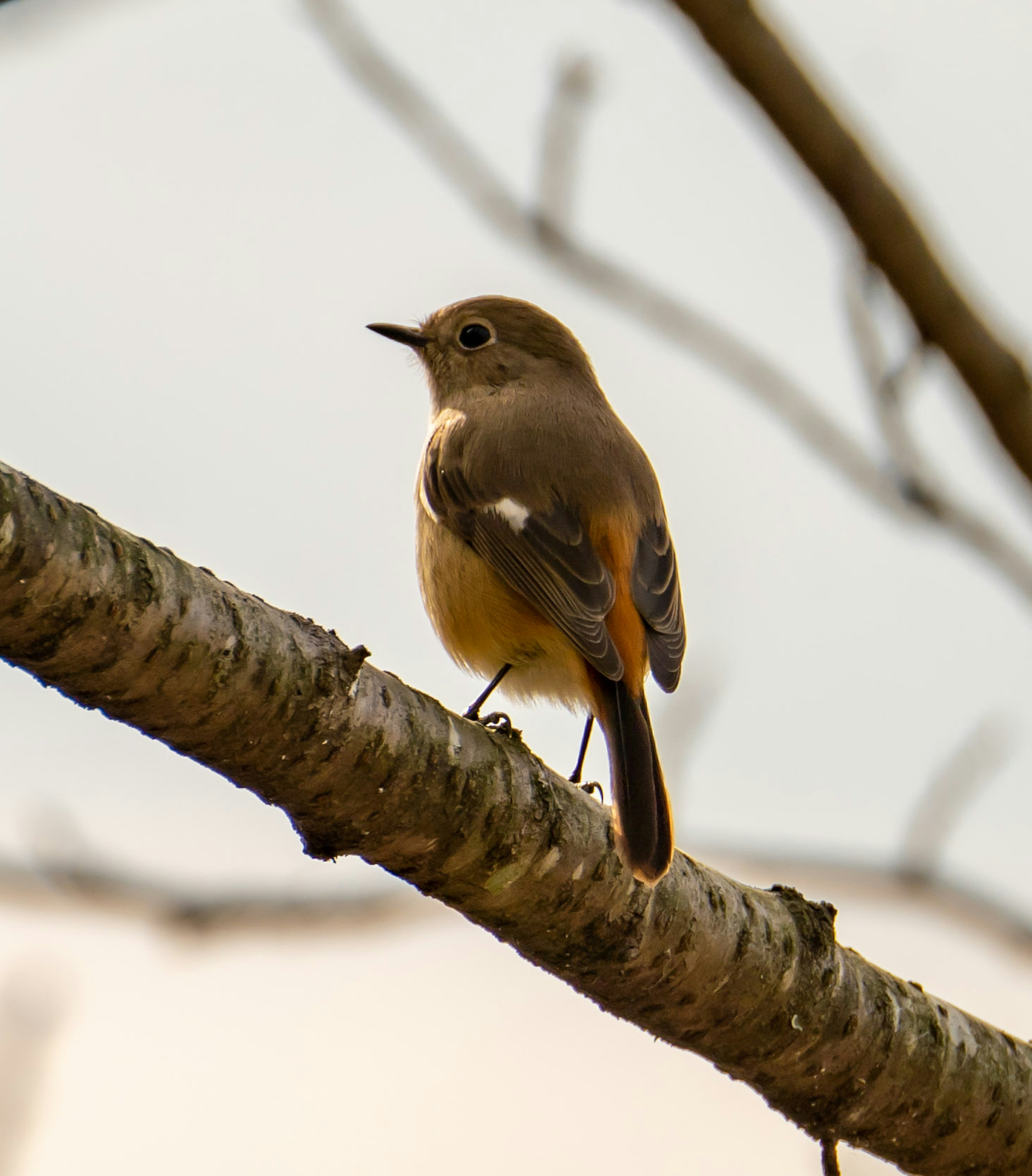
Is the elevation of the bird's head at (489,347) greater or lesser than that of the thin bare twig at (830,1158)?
greater

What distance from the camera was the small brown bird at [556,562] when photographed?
13.9 feet

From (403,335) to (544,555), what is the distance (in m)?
1.96

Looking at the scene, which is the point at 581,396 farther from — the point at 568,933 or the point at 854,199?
the point at 854,199

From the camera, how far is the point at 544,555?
4.46 m

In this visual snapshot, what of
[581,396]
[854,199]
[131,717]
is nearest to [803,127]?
[854,199]

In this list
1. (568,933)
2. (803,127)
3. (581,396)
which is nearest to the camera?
(803,127)

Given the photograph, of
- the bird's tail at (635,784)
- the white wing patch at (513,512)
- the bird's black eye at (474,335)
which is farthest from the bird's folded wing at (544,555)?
the bird's black eye at (474,335)

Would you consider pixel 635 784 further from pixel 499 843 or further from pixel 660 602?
pixel 660 602

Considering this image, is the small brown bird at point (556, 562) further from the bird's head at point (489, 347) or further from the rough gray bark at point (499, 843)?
the rough gray bark at point (499, 843)

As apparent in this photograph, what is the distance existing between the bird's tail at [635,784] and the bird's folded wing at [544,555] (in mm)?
110

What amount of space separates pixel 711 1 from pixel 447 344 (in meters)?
4.63

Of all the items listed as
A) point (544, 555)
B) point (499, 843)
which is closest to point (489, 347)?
point (544, 555)

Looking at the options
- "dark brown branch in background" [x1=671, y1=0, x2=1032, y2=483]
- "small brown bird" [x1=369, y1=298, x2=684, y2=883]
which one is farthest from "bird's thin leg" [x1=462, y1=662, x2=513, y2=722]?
"dark brown branch in background" [x1=671, y1=0, x2=1032, y2=483]

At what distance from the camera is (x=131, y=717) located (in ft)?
7.75
